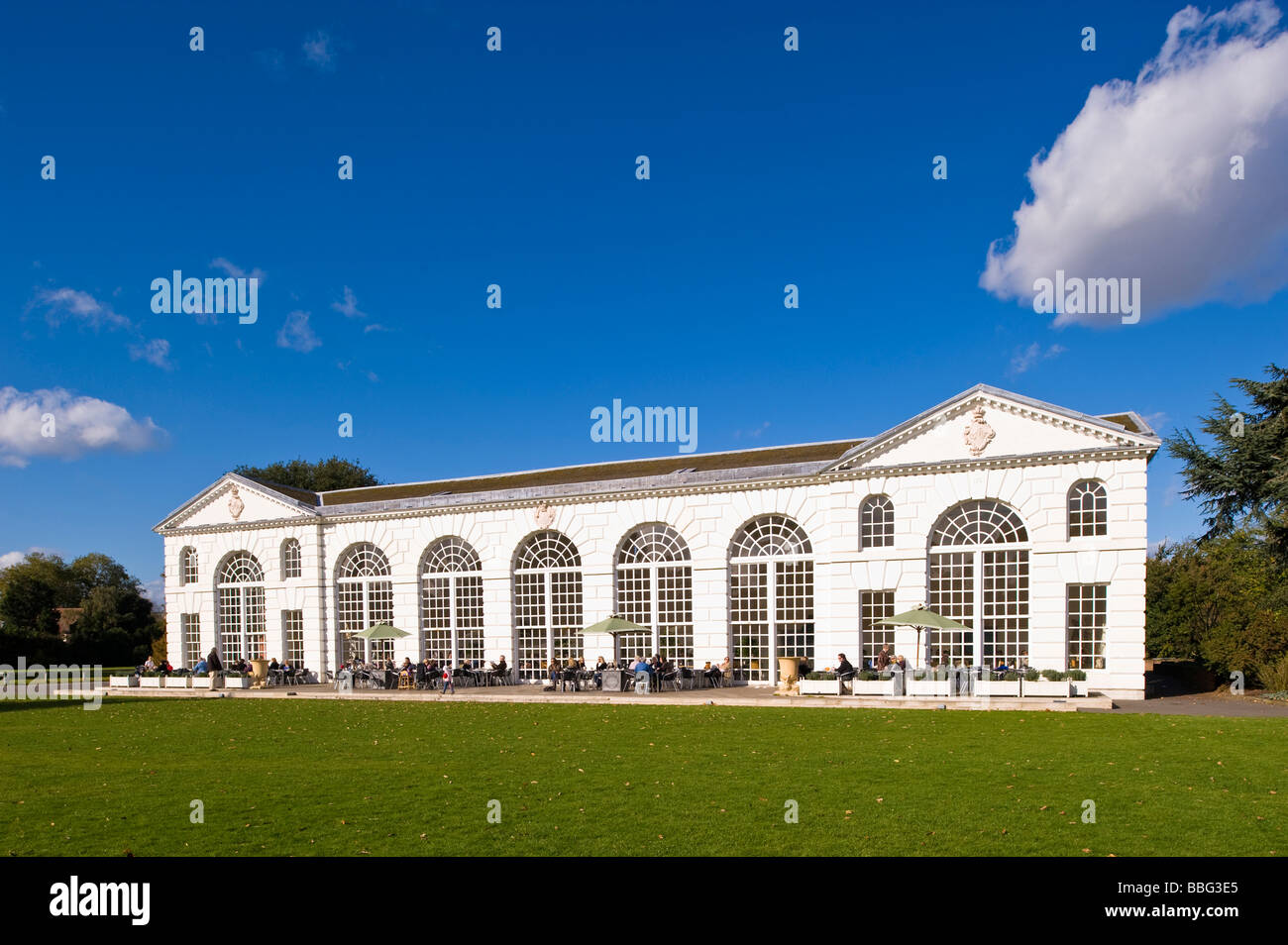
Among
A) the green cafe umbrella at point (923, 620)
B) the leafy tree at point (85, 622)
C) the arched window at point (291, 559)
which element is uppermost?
the arched window at point (291, 559)

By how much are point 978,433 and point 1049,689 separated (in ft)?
24.9

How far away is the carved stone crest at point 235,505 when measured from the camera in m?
38.6

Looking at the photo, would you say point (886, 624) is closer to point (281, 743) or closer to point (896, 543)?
point (896, 543)

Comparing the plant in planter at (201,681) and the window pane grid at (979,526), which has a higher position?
the window pane grid at (979,526)

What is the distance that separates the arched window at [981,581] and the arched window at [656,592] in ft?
26.7

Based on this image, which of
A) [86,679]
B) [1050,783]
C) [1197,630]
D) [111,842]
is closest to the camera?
[111,842]

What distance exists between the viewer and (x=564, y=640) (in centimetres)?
3291

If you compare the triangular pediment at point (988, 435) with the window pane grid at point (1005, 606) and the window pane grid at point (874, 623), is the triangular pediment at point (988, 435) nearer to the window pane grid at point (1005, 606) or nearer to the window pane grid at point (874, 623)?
the window pane grid at point (1005, 606)

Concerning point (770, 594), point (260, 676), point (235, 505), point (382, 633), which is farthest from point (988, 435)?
point (235, 505)

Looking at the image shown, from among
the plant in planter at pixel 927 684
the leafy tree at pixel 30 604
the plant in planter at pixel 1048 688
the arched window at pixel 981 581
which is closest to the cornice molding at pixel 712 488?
the arched window at pixel 981 581

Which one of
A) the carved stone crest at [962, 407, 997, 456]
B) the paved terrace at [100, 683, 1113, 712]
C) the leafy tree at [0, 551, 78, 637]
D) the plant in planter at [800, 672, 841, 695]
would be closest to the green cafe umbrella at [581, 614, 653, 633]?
the paved terrace at [100, 683, 1113, 712]
